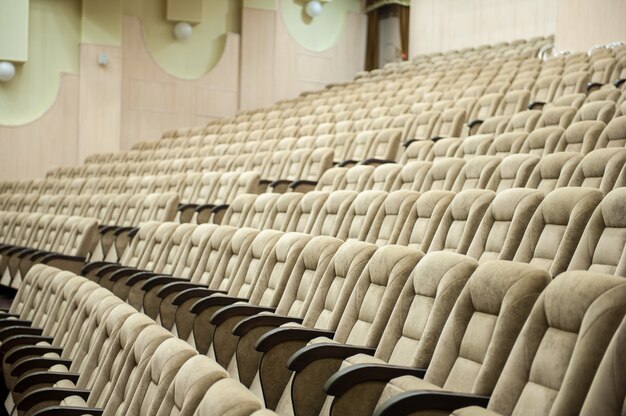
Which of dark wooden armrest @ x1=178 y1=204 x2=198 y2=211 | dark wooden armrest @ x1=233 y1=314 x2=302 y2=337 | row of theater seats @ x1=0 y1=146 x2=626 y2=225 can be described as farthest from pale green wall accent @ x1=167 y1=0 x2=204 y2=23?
dark wooden armrest @ x1=233 y1=314 x2=302 y2=337

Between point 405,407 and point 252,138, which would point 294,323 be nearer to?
point 405,407

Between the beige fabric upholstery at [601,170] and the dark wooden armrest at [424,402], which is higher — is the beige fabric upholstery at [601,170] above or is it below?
above

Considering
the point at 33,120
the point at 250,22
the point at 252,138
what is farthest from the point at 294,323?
the point at 250,22

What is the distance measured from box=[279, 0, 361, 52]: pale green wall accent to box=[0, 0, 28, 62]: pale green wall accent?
1.18m

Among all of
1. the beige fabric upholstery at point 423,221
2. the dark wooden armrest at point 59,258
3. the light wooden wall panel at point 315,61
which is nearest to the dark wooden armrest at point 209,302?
the beige fabric upholstery at point 423,221

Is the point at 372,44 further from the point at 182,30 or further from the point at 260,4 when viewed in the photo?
the point at 182,30

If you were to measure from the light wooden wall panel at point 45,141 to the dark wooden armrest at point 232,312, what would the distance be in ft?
7.51

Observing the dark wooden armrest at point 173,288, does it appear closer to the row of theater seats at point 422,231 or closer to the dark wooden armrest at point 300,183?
the row of theater seats at point 422,231

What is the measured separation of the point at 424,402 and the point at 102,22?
282 cm

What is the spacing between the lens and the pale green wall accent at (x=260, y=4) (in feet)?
11.0

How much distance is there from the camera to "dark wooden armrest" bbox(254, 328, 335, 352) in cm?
68

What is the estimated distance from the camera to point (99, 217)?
1.81 metres

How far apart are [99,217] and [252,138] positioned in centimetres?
60

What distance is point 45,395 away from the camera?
2.36ft
